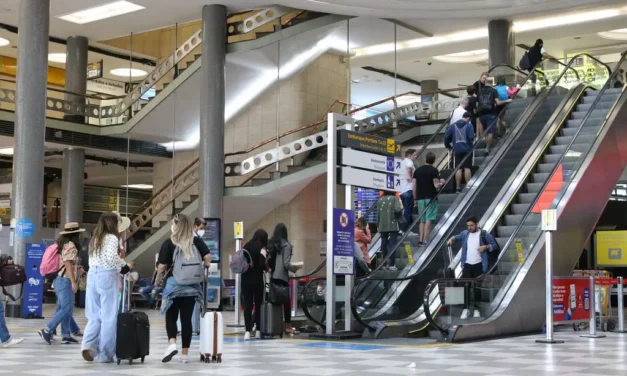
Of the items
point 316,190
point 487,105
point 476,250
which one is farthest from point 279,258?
point 316,190

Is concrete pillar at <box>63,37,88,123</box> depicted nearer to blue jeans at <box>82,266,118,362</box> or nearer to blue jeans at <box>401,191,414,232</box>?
blue jeans at <box>401,191,414,232</box>

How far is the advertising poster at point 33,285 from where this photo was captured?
1734 cm

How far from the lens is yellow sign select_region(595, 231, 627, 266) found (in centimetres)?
2617

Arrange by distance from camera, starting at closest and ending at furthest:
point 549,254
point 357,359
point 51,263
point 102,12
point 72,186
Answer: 1. point 357,359
2. point 51,263
3. point 549,254
4. point 102,12
5. point 72,186

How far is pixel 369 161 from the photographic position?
1230 centimetres

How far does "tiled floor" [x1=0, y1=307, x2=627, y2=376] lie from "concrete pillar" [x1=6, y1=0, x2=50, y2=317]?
6.54 meters

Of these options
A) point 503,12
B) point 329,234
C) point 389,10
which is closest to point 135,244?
point 389,10

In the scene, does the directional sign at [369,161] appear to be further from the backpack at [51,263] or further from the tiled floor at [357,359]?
the backpack at [51,263]

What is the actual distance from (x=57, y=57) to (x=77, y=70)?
16.6 ft

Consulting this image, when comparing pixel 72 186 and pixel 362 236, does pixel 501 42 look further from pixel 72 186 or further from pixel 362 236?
pixel 72 186

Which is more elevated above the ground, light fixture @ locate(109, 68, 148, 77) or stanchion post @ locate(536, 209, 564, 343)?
light fixture @ locate(109, 68, 148, 77)

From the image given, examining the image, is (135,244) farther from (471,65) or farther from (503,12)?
(471,65)

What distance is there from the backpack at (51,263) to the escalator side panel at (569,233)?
17.0 feet

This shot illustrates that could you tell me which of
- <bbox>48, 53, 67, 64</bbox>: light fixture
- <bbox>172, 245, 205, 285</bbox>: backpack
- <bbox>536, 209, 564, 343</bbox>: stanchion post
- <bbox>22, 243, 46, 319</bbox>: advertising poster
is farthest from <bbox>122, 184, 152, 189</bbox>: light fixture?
<bbox>172, 245, 205, 285</bbox>: backpack
